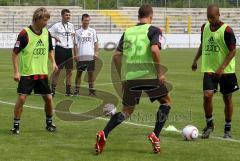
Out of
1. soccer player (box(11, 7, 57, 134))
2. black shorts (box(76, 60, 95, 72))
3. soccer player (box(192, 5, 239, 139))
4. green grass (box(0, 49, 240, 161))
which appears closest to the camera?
green grass (box(0, 49, 240, 161))

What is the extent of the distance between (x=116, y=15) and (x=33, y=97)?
42668 mm

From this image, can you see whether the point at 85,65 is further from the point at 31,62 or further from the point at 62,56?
the point at 31,62

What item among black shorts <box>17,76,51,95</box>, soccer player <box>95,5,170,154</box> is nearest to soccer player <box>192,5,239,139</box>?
soccer player <box>95,5,170,154</box>

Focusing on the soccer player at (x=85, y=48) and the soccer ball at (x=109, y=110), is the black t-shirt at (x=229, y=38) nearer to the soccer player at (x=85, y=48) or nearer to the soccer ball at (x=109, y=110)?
the soccer ball at (x=109, y=110)

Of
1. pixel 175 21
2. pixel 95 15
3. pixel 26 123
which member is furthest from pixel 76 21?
pixel 26 123

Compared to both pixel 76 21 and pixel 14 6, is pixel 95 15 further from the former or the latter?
pixel 14 6

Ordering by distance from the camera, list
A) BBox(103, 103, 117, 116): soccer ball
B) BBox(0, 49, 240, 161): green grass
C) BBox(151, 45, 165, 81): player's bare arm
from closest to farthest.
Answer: BBox(151, 45, 165, 81): player's bare arm → BBox(0, 49, 240, 161): green grass → BBox(103, 103, 117, 116): soccer ball

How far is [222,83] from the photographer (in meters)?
10.7

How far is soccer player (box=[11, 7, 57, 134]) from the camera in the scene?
10898 mm

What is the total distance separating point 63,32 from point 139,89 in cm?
815

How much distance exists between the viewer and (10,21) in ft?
174

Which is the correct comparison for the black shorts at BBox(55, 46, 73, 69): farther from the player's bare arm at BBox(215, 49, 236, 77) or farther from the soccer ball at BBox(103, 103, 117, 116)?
the player's bare arm at BBox(215, 49, 236, 77)

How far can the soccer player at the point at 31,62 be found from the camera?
35.8 feet

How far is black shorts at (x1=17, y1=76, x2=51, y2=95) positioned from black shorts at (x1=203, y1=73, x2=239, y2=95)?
2.84 metres
